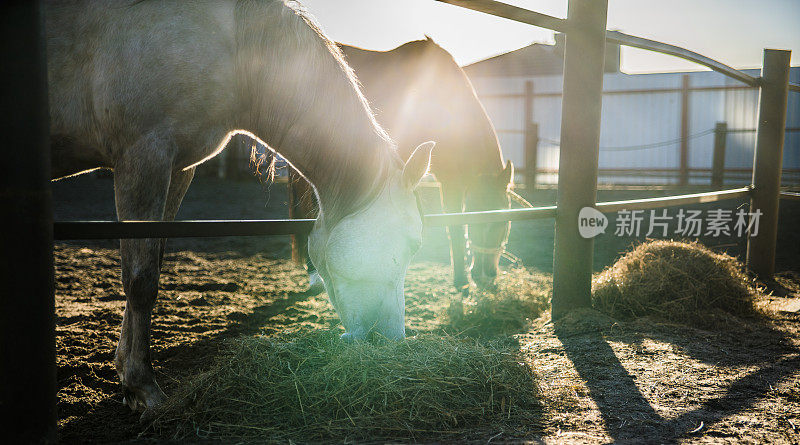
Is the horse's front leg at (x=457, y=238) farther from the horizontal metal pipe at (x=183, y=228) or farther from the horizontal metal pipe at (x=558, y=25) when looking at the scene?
the horizontal metal pipe at (x=183, y=228)

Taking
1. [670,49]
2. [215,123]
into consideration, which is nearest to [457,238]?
[670,49]

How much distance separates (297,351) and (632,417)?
1.07m

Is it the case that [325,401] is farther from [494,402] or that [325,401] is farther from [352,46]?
[352,46]

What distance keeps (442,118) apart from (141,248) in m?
2.69

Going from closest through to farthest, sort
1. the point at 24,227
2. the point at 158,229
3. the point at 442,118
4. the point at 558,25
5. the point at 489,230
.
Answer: the point at 24,227 < the point at 158,229 < the point at 558,25 < the point at 489,230 < the point at 442,118

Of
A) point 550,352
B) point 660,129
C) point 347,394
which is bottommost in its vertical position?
point 550,352

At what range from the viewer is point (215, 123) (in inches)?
80.9

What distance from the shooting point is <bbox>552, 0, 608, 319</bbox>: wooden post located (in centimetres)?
274

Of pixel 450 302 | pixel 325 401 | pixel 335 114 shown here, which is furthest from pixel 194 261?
pixel 325 401

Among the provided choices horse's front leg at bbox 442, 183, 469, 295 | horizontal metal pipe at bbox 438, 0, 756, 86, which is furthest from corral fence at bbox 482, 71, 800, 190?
horizontal metal pipe at bbox 438, 0, 756, 86

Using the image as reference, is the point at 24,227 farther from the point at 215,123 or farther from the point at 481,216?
the point at 481,216

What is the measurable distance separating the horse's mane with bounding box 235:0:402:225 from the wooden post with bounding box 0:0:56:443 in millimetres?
1007

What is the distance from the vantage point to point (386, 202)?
2000 millimetres

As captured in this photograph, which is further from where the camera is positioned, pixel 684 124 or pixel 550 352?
pixel 684 124
